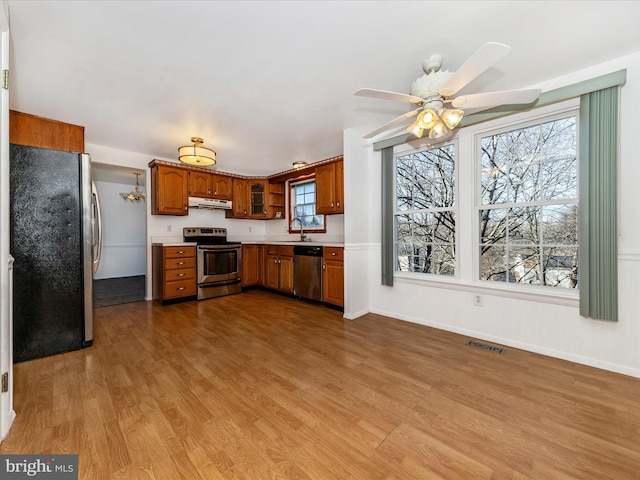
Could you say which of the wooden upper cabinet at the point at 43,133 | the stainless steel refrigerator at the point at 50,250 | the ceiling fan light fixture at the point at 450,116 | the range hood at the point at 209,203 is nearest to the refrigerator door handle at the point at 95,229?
the stainless steel refrigerator at the point at 50,250

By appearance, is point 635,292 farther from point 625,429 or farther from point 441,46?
point 441,46

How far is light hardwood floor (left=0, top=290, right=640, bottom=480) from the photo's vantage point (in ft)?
4.04

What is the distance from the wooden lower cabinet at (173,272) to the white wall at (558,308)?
257cm

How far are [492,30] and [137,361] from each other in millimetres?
3596

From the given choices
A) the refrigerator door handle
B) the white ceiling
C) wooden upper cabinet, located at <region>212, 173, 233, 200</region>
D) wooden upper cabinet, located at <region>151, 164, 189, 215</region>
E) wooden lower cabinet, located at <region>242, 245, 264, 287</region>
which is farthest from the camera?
wooden lower cabinet, located at <region>242, 245, 264, 287</region>

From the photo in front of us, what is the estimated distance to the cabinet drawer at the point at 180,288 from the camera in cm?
398

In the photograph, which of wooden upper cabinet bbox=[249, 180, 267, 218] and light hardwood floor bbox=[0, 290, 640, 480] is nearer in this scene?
light hardwood floor bbox=[0, 290, 640, 480]

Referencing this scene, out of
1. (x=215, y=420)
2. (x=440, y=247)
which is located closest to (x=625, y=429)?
(x=440, y=247)

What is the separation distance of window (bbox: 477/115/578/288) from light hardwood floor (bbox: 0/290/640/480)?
80cm

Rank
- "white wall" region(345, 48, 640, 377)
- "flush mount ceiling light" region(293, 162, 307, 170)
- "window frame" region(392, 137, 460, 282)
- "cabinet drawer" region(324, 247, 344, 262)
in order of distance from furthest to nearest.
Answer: "flush mount ceiling light" region(293, 162, 307, 170), "cabinet drawer" region(324, 247, 344, 262), "window frame" region(392, 137, 460, 282), "white wall" region(345, 48, 640, 377)

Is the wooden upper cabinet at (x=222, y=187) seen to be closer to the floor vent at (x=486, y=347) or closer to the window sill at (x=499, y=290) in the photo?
the window sill at (x=499, y=290)

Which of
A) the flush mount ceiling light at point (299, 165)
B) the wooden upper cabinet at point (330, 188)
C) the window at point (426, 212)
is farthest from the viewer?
the flush mount ceiling light at point (299, 165)

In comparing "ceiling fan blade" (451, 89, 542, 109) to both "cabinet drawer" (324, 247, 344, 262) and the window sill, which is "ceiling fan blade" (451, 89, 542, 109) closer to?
the window sill

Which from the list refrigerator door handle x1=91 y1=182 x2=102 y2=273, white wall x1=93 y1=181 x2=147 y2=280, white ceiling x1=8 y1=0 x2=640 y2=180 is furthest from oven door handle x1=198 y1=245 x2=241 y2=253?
white wall x1=93 y1=181 x2=147 y2=280
